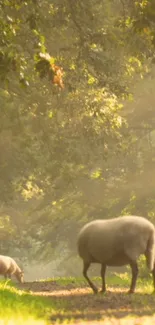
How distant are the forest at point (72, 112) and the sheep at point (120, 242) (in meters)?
3.46

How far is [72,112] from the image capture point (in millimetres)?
19141

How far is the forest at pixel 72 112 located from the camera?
36.9 feet

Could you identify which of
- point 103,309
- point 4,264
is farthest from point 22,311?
point 4,264

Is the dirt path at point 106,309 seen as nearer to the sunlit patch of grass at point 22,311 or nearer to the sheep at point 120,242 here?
the sunlit patch of grass at point 22,311

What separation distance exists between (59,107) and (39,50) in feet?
41.4

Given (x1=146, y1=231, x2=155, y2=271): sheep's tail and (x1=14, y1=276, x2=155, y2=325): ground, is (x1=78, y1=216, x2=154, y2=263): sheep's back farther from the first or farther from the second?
(x1=14, y1=276, x2=155, y2=325): ground

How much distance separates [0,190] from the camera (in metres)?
22.8

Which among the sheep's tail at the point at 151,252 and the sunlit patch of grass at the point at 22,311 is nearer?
the sunlit patch of grass at the point at 22,311

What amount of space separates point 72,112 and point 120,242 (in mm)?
9008

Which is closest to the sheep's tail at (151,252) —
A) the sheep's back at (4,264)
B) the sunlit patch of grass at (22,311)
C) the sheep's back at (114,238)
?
the sheep's back at (114,238)

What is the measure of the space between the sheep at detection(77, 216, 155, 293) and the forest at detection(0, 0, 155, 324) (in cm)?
Result: 346

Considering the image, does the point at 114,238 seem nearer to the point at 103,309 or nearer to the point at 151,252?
the point at 151,252

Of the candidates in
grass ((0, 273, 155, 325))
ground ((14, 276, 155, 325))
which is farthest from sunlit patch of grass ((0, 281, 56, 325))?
ground ((14, 276, 155, 325))

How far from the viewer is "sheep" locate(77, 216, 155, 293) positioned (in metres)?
10.7
